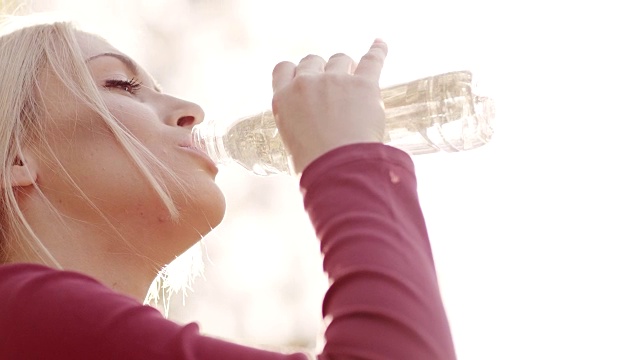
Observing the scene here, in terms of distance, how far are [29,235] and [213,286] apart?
3.31 m

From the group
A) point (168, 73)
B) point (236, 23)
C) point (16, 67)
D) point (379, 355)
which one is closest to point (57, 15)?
point (16, 67)

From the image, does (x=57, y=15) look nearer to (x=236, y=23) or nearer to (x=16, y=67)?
(x=16, y=67)

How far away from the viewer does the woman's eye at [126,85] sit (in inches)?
65.8

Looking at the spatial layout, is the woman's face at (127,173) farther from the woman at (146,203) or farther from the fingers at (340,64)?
the fingers at (340,64)

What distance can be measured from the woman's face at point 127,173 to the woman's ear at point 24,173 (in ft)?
0.04

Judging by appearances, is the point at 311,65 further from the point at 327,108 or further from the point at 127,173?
the point at 127,173

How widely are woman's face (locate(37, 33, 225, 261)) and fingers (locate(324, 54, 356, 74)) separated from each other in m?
0.38

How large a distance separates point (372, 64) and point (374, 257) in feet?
1.16

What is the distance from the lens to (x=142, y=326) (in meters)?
1.07

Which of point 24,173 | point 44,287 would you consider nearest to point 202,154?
point 24,173

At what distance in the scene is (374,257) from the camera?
105 cm

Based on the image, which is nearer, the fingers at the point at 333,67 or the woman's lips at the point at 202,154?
the fingers at the point at 333,67

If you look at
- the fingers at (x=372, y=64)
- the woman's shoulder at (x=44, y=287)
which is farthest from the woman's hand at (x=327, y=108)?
the woman's shoulder at (x=44, y=287)

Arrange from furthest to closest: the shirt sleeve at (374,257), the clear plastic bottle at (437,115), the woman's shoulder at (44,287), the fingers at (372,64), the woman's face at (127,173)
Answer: the clear plastic bottle at (437,115)
the woman's face at (127,173)
the fingers at (372,64)
the woman's shoulder at (44,287)
the shirt sleeve at (374,257)
